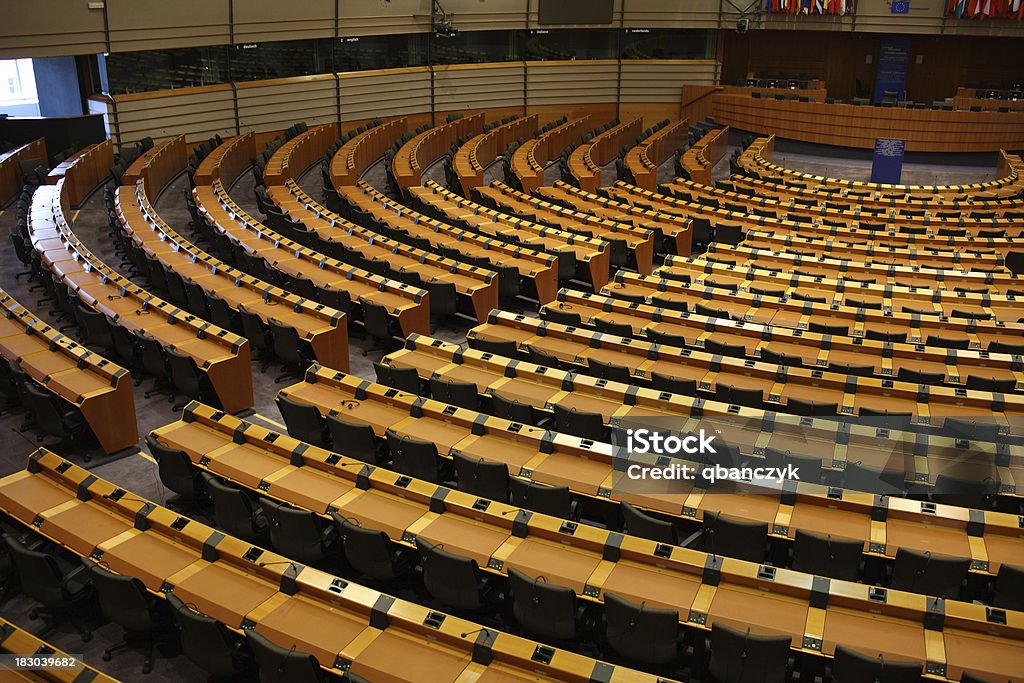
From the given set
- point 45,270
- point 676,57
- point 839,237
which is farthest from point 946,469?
point 676,57

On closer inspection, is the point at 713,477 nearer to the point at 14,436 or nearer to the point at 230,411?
the point at 230,411

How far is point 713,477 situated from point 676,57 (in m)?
23.9

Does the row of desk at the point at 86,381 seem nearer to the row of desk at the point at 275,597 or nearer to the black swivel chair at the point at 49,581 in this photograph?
the row of desk at the point at 275,597

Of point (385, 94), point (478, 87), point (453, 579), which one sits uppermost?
point (478, 87)

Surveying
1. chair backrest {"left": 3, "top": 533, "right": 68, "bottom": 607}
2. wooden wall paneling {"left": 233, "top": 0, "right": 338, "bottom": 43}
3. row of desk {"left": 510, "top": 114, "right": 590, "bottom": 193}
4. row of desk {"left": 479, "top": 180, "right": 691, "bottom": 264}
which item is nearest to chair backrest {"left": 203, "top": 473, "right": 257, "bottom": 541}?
chair backrest {"left": 3, "top": 533, "right": 68, "bottom": 607}

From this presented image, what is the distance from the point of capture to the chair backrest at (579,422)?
860 centimetres

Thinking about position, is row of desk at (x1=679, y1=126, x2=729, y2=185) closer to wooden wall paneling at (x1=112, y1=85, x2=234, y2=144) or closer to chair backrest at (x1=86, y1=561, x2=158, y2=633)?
wooden wall paneling at (x1=112, y1=85, x2=234, y2=144)

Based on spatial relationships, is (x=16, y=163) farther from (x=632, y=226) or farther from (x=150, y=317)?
(x=632, y=226)

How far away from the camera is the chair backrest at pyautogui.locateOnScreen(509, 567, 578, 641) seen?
625 cm

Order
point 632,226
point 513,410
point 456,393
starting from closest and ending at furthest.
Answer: point 513,410, point 456,393, point 632,226

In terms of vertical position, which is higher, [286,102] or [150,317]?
[286,102]

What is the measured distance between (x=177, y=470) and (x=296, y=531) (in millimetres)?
1490

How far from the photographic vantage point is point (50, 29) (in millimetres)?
19141

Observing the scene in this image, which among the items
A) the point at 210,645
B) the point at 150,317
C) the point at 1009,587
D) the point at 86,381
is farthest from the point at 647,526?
the point at 150,317
